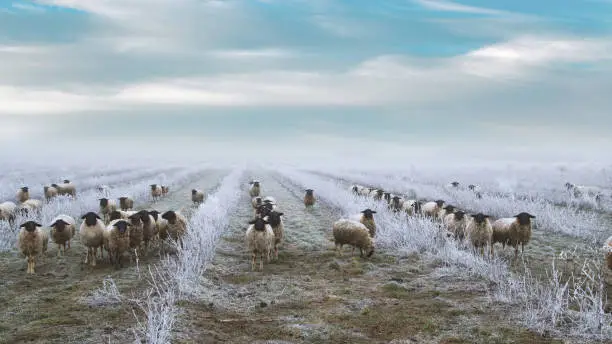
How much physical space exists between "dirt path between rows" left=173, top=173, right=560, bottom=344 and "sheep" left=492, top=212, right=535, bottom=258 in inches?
107

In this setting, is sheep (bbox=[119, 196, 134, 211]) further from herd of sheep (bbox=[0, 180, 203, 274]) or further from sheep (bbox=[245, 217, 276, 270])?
sheep (bbox=[245, 217, 276, 270])

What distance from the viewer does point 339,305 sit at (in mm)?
9250

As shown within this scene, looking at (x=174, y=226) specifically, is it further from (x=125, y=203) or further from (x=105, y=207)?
(x=125, y=203)

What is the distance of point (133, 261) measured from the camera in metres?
12.9

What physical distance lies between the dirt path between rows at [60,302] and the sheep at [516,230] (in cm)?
963

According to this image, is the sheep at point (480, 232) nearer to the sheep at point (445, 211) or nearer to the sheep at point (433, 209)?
the sheep at point (445, 211)

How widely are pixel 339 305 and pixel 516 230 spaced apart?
689 cm

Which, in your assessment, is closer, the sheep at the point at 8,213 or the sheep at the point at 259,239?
the sheep at the point at 259,239

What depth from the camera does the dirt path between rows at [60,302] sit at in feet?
24.6

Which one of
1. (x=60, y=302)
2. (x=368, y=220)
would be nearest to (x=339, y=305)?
(x=60, y=302)

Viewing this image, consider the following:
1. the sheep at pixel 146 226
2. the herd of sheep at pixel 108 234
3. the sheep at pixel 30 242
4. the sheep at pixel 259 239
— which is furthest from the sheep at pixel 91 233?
the sheep at pixel 259 239

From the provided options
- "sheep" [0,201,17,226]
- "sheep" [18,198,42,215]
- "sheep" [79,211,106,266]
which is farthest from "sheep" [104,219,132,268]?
"sheep" [18,198,42,215]

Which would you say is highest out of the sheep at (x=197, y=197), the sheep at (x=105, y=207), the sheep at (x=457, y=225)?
the sheep at (x=457, y=225)

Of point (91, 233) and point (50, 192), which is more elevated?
point (91, 233)
